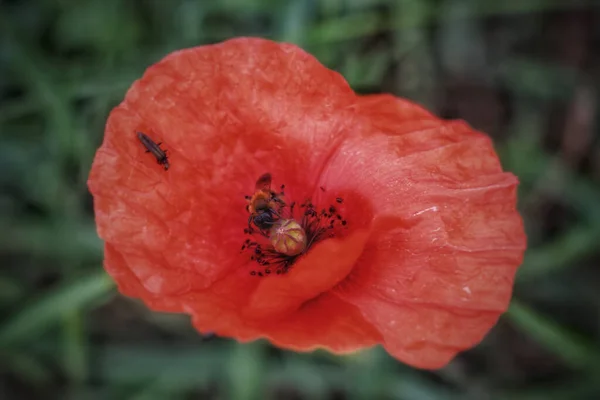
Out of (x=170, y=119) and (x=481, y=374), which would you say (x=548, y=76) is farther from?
(x=170, y=119)

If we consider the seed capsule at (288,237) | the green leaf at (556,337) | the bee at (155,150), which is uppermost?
the bee at (155,150)

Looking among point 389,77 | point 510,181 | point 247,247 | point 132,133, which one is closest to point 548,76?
point 389,77

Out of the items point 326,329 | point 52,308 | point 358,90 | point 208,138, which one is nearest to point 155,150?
point 208,138

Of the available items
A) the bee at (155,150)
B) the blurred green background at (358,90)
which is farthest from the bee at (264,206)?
the blurred green background at (358,90)

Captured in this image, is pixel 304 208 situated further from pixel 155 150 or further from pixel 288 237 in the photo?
pixel 155 150

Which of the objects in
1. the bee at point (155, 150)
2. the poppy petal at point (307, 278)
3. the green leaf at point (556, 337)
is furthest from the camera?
the green leaf at point (556, 337)

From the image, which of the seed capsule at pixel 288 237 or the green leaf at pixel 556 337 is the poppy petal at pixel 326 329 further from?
the green leaf at pixel 556 337

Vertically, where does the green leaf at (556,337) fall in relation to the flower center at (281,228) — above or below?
below

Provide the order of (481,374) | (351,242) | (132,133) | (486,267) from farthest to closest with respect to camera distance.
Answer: (481,374) < (132,133) < (486,267) < (351,242)
